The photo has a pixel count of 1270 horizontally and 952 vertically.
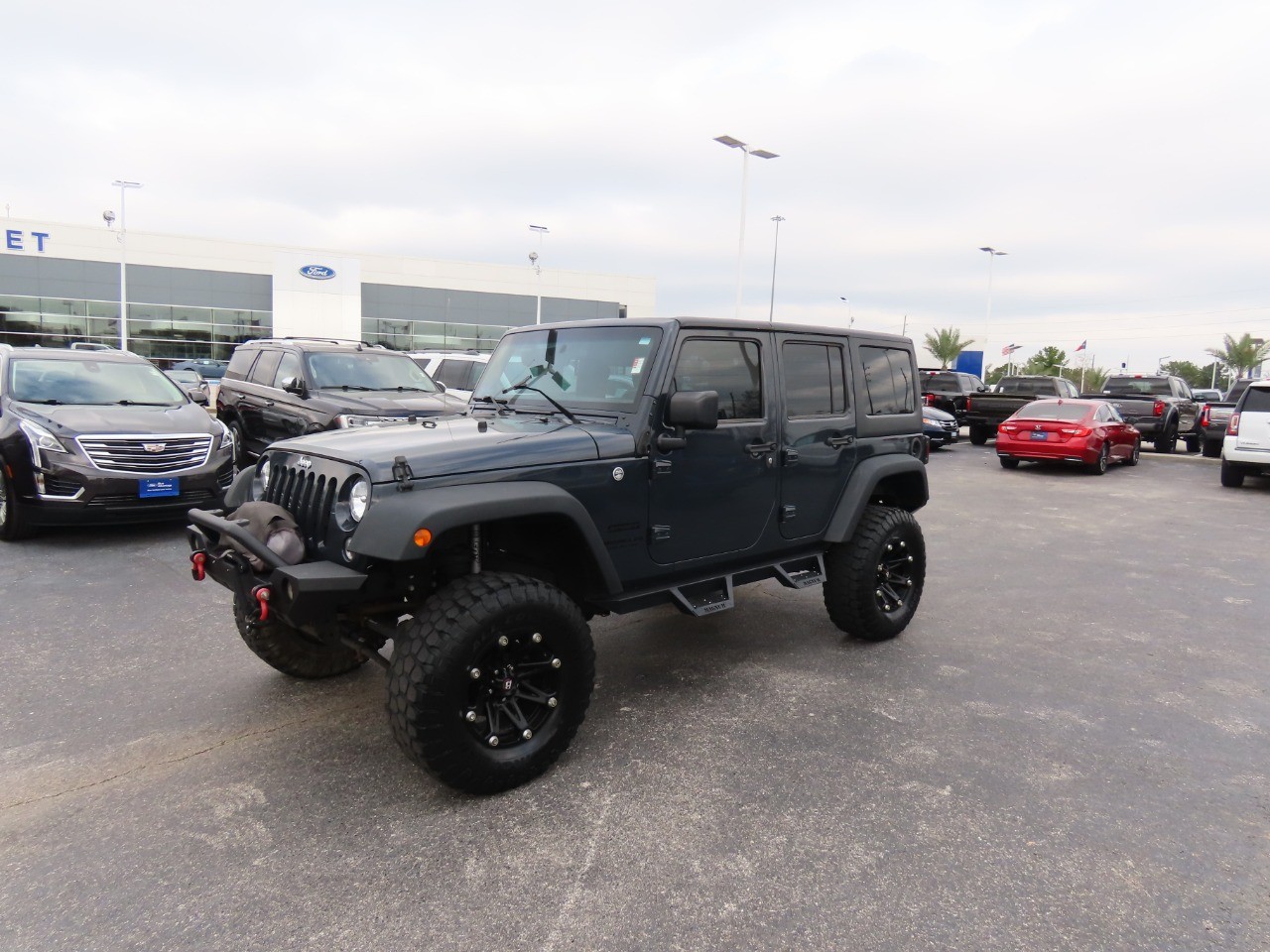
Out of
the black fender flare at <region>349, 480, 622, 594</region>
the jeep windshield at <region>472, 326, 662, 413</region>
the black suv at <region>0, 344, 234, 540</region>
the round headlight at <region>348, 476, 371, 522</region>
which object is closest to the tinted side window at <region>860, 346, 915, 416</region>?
the jeep windshield at <region>472, 326, 662, 413</region>

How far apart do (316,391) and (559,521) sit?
7188 mm

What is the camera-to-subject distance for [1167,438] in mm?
18109

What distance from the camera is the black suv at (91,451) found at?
668 cm

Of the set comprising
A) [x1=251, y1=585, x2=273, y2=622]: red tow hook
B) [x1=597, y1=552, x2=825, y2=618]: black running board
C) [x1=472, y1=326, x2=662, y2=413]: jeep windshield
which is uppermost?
[x1=472, y1=326, x2=662, y2=413]: jeep windshield

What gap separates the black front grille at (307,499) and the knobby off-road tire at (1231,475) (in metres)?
13.8

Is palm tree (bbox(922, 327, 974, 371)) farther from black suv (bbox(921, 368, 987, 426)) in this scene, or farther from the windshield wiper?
the windshield wiper

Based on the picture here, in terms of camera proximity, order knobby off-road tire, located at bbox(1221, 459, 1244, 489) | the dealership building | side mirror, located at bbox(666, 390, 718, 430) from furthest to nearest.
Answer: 1. the dealership building
2. knobby off-road tire, located at bbox(1221, 459, 1244, 489)
3. side mirror, located at bbox(666, 390, 718, 430)

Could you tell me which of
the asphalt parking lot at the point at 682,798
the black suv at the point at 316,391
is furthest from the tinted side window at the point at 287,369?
the asphalt parking lot at the point at 682,798

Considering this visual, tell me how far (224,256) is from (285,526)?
4446 cm

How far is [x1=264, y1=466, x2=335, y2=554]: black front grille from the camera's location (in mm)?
3217

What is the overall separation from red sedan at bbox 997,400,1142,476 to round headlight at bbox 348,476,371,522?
13.7 metres

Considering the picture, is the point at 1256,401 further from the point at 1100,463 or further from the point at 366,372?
the point at 366,372

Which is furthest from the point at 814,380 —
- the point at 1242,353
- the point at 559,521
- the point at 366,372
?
the point at 1242,353

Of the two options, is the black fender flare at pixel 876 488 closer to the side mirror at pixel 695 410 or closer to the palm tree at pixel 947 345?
the side mirror at pixel 695 410
